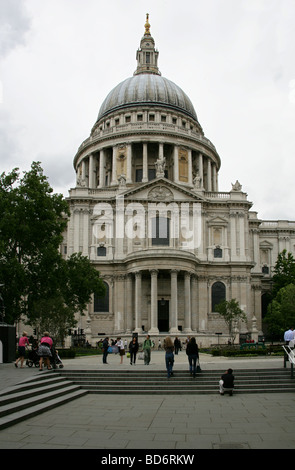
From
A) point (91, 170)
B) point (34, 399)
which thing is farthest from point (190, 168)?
point (34, 399)

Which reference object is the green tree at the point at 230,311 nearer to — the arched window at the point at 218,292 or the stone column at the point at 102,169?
the arched window at the point at 218,292

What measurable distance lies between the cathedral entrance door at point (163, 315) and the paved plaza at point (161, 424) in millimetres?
41666

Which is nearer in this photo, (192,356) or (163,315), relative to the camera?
(192,356)

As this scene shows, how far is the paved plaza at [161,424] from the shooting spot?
39.0ft

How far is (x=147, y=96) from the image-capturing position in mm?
88062

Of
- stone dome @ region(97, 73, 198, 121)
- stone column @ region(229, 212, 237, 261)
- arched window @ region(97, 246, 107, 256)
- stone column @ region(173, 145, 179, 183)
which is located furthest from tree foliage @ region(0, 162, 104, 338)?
stone dome @ region(97, 73, 198, 121)

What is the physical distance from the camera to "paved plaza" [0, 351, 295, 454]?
468 inches

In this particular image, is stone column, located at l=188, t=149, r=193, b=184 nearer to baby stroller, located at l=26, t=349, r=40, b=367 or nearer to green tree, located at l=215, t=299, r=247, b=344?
green tree, located at l=215, t=299, r=247, b=344

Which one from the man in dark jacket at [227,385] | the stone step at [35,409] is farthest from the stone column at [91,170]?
the man in dark jacket at [227,385]

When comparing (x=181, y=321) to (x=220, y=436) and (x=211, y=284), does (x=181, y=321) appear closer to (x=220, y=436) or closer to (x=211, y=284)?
(x=211, y=284)

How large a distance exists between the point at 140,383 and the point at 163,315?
39.7 meters

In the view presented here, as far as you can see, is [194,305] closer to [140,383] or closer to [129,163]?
[129,163]

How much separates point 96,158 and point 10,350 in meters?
59.5
